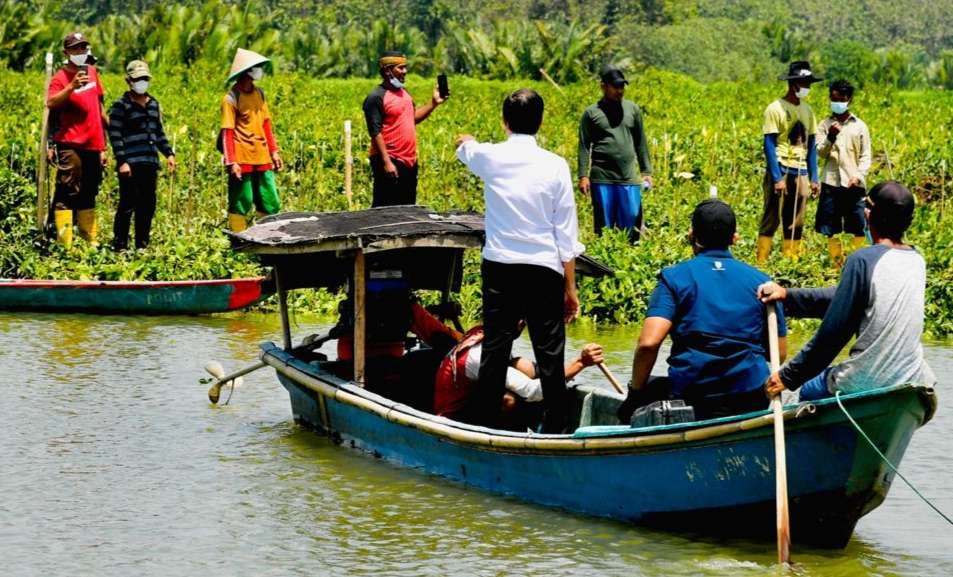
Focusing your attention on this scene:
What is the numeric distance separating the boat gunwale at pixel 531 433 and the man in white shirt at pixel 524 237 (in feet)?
1.24

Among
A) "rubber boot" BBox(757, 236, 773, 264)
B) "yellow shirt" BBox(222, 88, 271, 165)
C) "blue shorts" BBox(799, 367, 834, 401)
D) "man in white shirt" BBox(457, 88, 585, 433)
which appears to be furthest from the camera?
"rubber boot" BBox(757, 236, 773, 264)

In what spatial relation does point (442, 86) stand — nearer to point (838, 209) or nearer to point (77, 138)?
point (77, 138)

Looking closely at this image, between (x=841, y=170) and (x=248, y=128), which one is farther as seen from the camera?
(x=841, y=170)

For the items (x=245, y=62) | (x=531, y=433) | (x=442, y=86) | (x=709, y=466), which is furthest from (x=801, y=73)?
(x=709, y=466)

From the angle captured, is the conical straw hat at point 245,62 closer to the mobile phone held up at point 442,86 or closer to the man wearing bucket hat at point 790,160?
the mobile phone held up at point 442,86

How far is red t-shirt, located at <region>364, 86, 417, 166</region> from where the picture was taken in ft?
42.8

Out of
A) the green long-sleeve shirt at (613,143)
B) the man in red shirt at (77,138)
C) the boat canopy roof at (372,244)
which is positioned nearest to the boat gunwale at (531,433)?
the boat canopy roof at (372,244)

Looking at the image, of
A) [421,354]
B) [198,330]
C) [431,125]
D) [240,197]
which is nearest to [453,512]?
[421,354]

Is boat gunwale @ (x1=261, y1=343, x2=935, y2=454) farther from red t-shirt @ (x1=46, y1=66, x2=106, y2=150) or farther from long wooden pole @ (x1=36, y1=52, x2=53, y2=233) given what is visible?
long wooden pole @ (x1=36, y1=52, x2=53, y2=233)

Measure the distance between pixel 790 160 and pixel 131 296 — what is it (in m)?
5.52

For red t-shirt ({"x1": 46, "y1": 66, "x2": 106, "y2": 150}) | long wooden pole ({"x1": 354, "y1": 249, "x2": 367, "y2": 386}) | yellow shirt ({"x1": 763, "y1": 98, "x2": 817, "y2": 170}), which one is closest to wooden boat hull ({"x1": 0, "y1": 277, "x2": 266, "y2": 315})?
red t-shirt ({"x1": 46, "y1": 66, "x2": 106, "y2": 150})

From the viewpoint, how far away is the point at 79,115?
14.5 metres

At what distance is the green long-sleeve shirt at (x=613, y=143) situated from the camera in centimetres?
1411

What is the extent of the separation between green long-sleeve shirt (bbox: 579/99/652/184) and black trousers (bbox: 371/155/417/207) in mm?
1524
